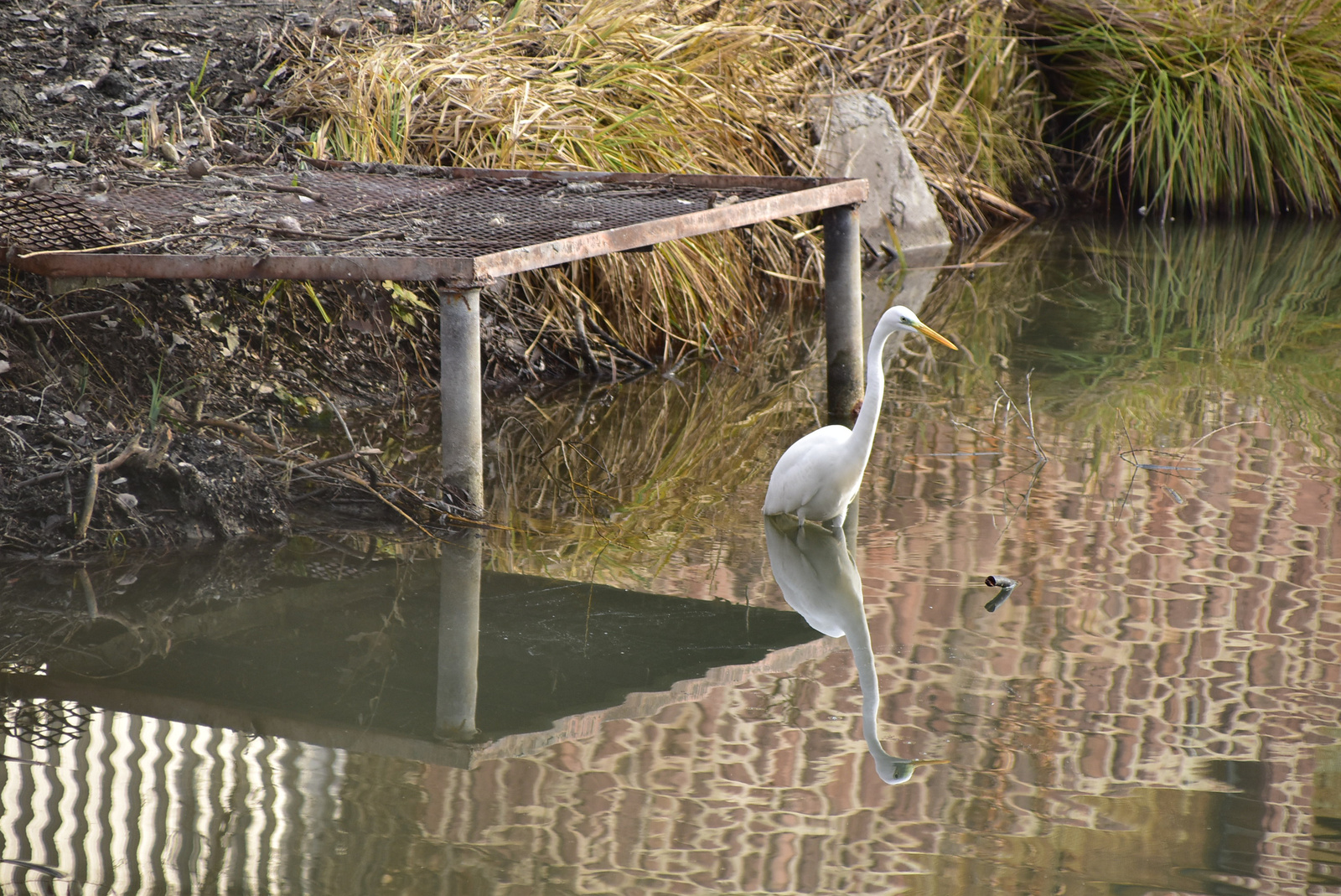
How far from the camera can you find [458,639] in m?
2.79

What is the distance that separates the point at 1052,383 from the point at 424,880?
332cm

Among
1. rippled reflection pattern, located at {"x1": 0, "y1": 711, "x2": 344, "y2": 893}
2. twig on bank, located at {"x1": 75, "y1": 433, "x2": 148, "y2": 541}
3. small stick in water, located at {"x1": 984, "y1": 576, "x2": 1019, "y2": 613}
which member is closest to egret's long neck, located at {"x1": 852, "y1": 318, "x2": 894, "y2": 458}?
small stick in water, located at {"x1": 984, "y1": 576, "x2": 1019, "y2": 613}

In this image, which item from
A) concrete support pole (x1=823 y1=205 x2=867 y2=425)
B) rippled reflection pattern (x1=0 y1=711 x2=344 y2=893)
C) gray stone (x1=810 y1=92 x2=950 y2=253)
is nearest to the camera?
rippled reflection pattern (x1=0 y1=711 x2=344 y2=893)

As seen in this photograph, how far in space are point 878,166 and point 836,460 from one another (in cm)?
432

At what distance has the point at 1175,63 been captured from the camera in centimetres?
825

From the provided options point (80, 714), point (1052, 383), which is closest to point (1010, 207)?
point (1052, 383)

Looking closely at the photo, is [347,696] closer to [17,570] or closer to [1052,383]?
[17,570]

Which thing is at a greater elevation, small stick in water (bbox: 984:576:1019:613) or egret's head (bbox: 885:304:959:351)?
egret's head (bbox: 885:304:959:351)

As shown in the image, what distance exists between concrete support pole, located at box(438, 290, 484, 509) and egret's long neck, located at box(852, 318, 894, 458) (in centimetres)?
89

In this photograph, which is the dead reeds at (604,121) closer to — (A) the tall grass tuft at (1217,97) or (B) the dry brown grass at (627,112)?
(B) the dry brown grass at (627,112)

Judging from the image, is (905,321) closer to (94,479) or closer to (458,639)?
(458,639)

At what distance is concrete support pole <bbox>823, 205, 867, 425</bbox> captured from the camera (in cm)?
419

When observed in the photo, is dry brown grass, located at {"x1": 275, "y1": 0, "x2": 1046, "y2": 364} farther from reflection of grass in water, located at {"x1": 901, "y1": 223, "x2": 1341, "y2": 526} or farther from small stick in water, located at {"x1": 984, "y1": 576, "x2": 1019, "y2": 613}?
small stick in water, located at {"x1": 984, "y1": 576, "x2": 1019, "y2": 613}

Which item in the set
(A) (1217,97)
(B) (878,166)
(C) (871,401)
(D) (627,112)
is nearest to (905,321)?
(C) (871,401)
